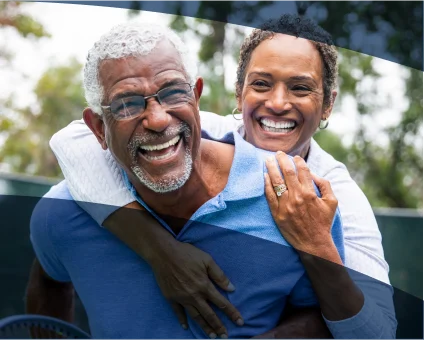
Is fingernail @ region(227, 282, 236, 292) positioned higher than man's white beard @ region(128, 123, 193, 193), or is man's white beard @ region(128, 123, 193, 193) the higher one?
man's white beard @ region(128, 123, 193, 193)

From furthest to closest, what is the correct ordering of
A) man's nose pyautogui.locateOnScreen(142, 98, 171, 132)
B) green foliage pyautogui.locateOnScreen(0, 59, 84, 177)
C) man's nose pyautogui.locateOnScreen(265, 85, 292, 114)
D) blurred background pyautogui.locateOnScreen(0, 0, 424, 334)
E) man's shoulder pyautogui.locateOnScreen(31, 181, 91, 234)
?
green foliage pyautogui.locateOnScreen(0, 59, 84, 177) → blurred background pyautogui.locateOnScreen(0, 0, 424, 334) → man's nose pyautogui.locateOnScreen(265, 85, 292, 114) → man's shoulder pyautogui.locateOnScreen(31, 181, 91, 234) → man's nose pyautogui.locateOnScreen(142, 98, 171, 132)

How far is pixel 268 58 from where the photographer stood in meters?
2.09

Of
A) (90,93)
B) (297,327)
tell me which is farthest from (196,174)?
(297,327)

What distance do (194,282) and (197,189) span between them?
0.24 meters

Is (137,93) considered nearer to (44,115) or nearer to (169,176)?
(169,176)

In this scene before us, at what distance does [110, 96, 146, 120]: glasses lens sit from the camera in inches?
62.7

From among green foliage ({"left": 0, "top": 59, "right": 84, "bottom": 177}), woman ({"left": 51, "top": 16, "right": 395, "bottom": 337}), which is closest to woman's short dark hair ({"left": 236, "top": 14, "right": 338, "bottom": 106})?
woman ({"left": 51, "top": 16, "right": 395, "bottom": 337})

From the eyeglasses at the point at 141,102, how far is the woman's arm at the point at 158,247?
26 cm

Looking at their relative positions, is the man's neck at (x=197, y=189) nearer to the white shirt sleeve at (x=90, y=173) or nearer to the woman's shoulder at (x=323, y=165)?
the white shirt sleeve at (x=90, y=173)

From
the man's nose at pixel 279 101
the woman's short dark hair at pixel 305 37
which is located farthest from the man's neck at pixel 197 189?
the woman's short dark hair at pixel 305 37

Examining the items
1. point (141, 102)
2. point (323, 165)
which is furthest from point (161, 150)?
point (323, 165)

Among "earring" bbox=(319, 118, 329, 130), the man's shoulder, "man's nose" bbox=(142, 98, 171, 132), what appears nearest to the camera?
"man's nose" bbox=(142, 98, 171, 132)

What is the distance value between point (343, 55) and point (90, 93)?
14.2ft

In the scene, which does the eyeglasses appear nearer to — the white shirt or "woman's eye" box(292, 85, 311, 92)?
the white shirt
